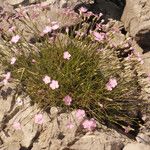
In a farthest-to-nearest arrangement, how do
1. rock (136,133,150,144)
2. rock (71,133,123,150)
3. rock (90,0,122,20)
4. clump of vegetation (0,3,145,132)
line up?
rock (90,0,122,20), rock (136,133,150,144), clump of vegetation (0,3,145,132), rock (71,133,123,150)

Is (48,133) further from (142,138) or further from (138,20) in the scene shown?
(138,20)

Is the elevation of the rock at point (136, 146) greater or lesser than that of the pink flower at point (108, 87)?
lesser

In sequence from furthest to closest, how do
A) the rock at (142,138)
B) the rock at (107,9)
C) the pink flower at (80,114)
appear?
1. the rock at (107,9)
2. the rock at (142,138)
3. the pink flower at (80,114)

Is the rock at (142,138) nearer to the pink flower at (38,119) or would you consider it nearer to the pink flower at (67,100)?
the pink flower at (67,100)

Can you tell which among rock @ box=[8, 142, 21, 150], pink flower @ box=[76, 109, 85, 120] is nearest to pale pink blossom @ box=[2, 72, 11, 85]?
rock @ box=[8, 142, 21, 150]

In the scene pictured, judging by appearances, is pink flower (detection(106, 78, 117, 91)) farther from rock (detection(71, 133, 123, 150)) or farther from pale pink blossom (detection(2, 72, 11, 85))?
pale pink blossom (detection(2, 72, 11, 85))

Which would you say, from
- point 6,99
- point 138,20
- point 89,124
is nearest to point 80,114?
point 89,124

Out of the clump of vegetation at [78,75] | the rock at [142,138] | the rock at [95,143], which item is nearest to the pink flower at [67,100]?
the clump of vegetation at [78,75]
